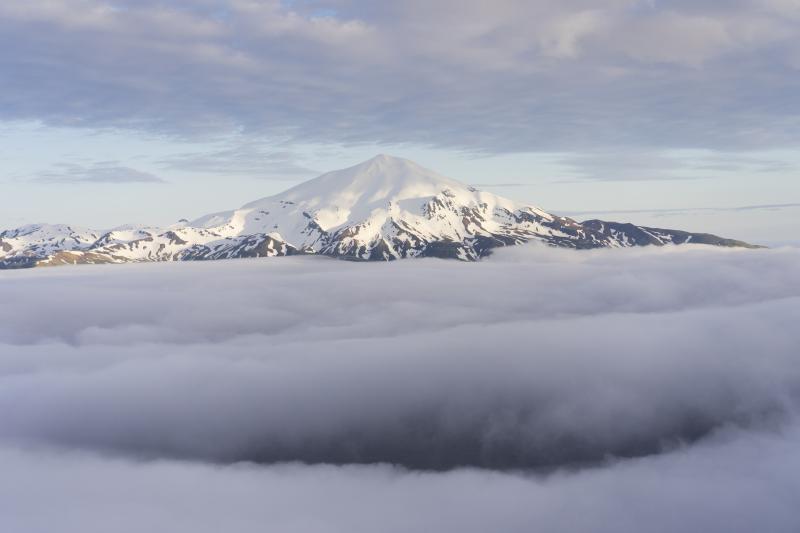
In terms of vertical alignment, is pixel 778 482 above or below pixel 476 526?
above

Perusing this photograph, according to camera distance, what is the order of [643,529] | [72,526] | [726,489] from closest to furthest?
1. [72,526]
2. [643,529]
3. [726,489]

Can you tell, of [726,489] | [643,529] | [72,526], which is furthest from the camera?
[726,489]

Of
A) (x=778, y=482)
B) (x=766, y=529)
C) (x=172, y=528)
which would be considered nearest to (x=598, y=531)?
(x=766, y=529)

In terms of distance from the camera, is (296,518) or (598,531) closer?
(598,531)

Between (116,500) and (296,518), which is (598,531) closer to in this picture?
(296,518)

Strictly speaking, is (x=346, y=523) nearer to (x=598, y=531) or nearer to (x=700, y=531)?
(x=598, y=531)

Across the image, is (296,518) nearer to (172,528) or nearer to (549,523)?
(172,528)

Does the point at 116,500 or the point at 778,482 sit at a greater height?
the point at 778,482

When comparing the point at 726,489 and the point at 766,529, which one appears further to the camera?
the point at 726,489

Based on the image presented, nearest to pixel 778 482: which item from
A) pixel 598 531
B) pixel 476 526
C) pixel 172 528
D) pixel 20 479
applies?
pixel 598 531
